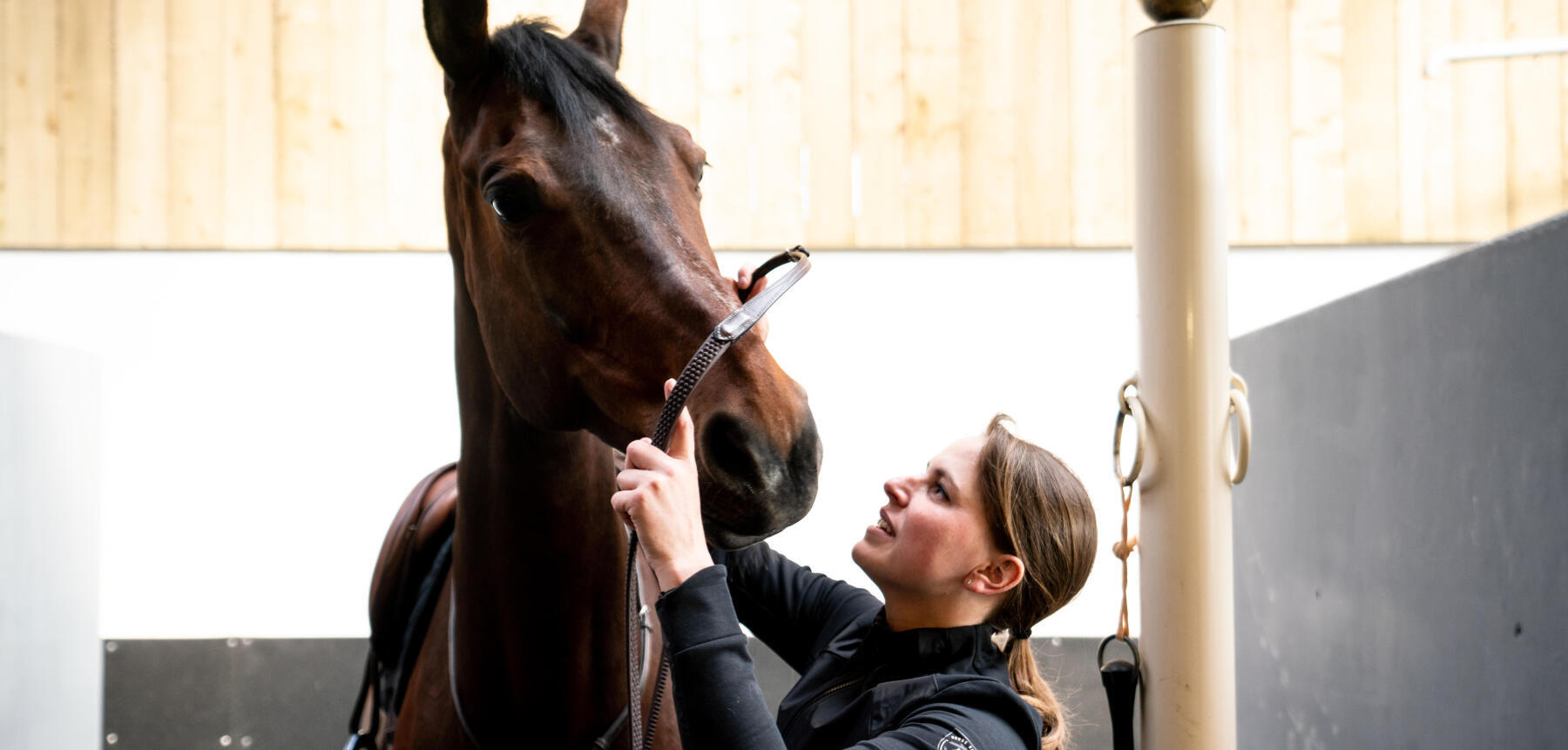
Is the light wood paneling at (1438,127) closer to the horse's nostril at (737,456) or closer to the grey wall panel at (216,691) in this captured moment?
the grey wall panel at (216,691)

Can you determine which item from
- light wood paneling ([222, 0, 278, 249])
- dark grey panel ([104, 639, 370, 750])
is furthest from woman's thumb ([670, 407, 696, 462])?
light wood paneling ([222, 0, 278, 249])

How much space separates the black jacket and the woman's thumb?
0.32 ft

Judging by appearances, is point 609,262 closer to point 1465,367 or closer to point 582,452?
point 582,452

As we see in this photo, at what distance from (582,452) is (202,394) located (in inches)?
104

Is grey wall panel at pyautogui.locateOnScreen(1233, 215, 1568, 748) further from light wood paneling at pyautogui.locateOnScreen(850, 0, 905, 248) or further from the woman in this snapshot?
light wood paneling at pyautogui.locateOnScreen(850, 0, 905, 248)

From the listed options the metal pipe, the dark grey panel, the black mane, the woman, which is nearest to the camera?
the woman

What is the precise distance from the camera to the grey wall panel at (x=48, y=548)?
2453 millimetres

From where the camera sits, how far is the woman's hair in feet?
3.60

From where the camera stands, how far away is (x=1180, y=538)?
1.01 meters

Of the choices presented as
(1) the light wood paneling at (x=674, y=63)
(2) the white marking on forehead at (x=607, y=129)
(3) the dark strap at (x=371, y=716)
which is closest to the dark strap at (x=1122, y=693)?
(2) the white marking on forehead at (x=607, y=129)

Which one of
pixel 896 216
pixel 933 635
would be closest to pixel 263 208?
pixel 896 216

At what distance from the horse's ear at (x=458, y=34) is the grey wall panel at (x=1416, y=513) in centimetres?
124

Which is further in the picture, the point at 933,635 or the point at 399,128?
the point at 399,128

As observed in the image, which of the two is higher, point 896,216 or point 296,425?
point 896,216
